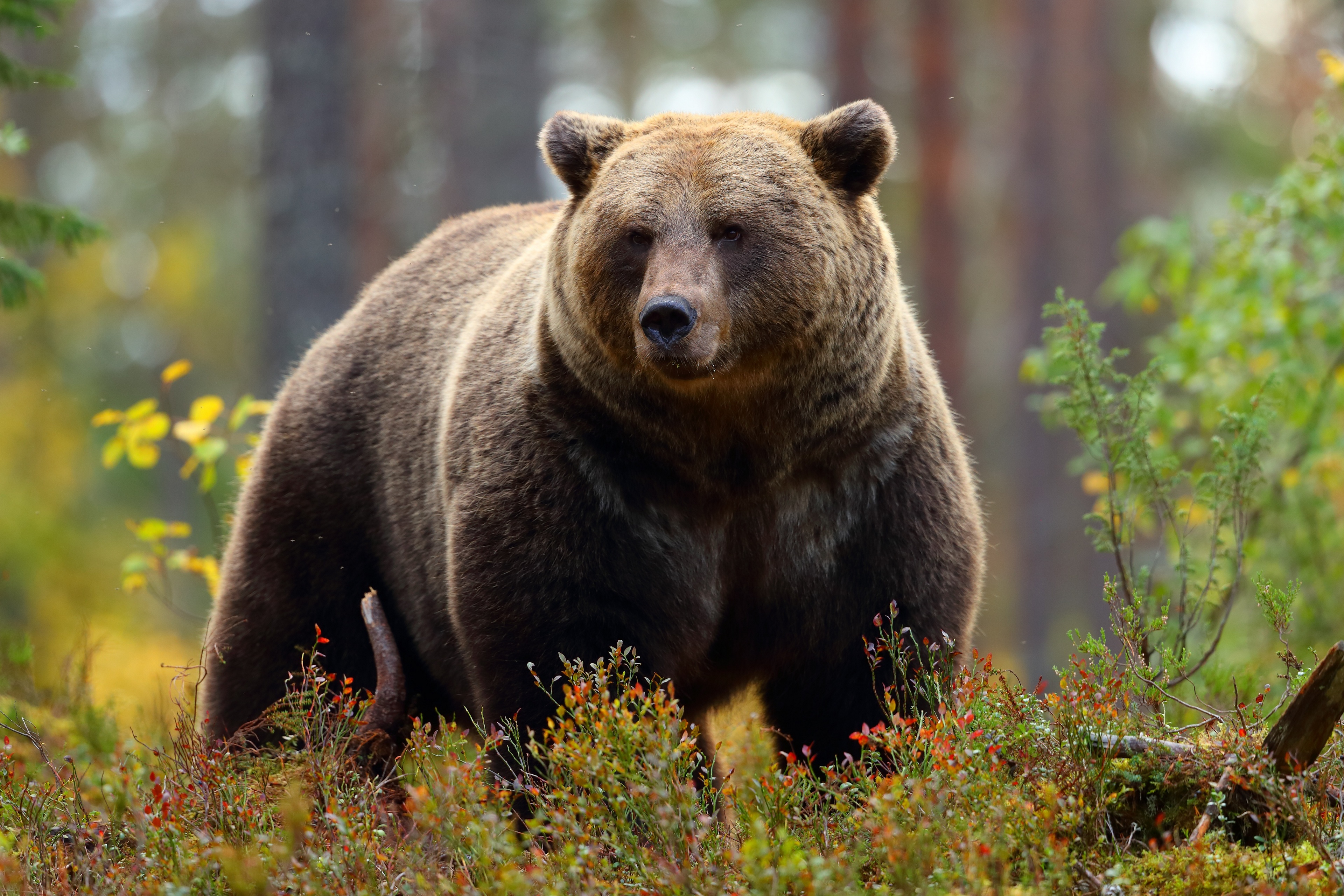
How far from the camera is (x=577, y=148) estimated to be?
4.96 m

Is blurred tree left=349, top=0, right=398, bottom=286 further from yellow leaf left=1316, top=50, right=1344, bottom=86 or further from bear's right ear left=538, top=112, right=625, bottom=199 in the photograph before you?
yellow leaf left=1316, top=50, right=1344, bottom=86

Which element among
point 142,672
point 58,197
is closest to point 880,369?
point 142,672

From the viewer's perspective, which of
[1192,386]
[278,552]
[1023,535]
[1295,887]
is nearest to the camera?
[1295,887]

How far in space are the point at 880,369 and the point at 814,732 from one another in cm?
132

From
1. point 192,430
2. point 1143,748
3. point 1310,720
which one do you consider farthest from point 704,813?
point 192,430

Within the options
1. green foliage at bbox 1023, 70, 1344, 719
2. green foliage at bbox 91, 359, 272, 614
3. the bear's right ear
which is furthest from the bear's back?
green foliage at bbox 1023, 70, 1344, 719

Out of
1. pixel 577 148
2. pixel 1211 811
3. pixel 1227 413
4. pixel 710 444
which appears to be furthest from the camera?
pixel 1227 413

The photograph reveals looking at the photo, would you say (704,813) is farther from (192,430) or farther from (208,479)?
(208,479)

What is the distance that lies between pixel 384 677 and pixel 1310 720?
129 inches

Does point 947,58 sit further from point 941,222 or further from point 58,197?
point 58,197

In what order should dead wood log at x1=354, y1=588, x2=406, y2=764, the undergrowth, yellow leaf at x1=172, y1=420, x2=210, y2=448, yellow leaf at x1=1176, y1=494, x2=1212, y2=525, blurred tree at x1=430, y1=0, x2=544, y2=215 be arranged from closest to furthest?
the undergrowth → dead wood log at x1=354, y1=588, x2=406, y2=764 → yellow leaf at x1=1176, y1=494, x2=1212, y2=525 → yellow leaf at x1=172, y1=420, x2=210, y2=448 → blurred tree at x1=430, y1=0, x2=544, y2=215

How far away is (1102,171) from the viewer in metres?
20.2

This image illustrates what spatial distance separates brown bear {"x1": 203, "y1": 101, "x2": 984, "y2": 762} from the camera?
14.8 ft

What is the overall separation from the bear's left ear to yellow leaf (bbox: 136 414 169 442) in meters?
4.06
